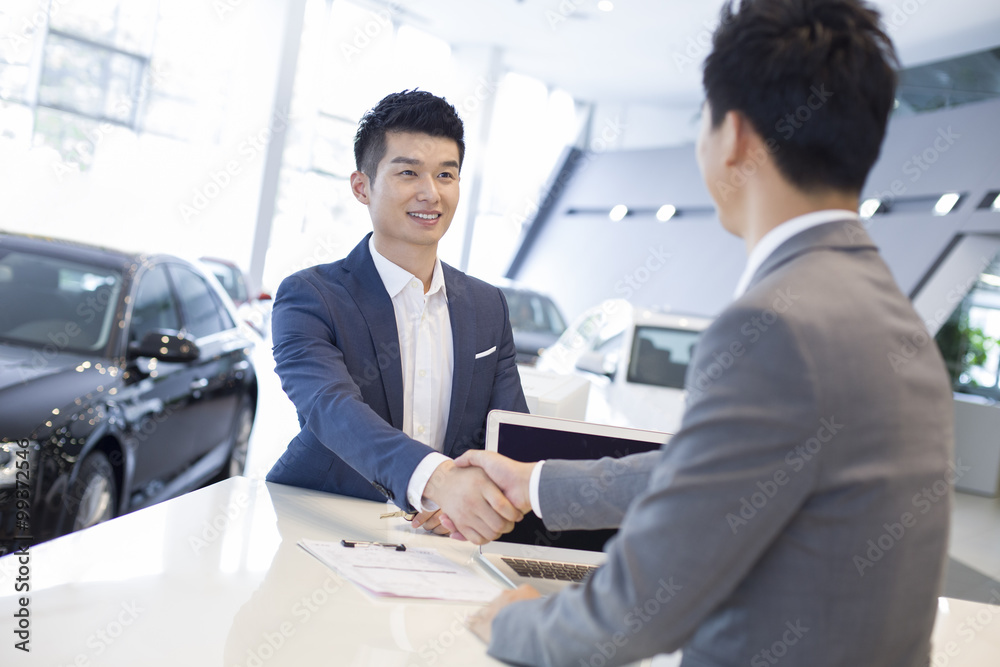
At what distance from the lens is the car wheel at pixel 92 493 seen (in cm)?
263

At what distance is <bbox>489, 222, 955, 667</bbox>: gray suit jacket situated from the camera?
0.69m

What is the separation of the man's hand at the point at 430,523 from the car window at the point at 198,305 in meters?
2.43

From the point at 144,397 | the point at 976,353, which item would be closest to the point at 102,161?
the point at 144,397

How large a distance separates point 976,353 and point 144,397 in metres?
8.04

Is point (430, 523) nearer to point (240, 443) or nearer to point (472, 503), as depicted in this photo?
point (472, 503)

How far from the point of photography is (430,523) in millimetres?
1655

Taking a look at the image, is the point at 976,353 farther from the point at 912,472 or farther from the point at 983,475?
the point at 912,472

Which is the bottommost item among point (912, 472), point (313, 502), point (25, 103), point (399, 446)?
point (313, 502)

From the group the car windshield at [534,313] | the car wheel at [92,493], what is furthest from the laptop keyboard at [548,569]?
the car windshield at [534,313]

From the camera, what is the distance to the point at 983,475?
24.5 ft

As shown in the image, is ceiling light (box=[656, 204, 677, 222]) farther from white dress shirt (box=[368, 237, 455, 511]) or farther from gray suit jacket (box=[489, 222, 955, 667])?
gray suit jacket (box=[489, 222, 955, 667])

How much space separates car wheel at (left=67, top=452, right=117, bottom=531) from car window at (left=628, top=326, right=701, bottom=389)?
10.9ft

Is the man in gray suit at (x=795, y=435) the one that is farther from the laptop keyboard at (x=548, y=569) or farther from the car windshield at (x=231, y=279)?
the car windshield at (x=231, y=279)

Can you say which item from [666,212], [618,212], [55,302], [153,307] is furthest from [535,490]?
[618,212]
